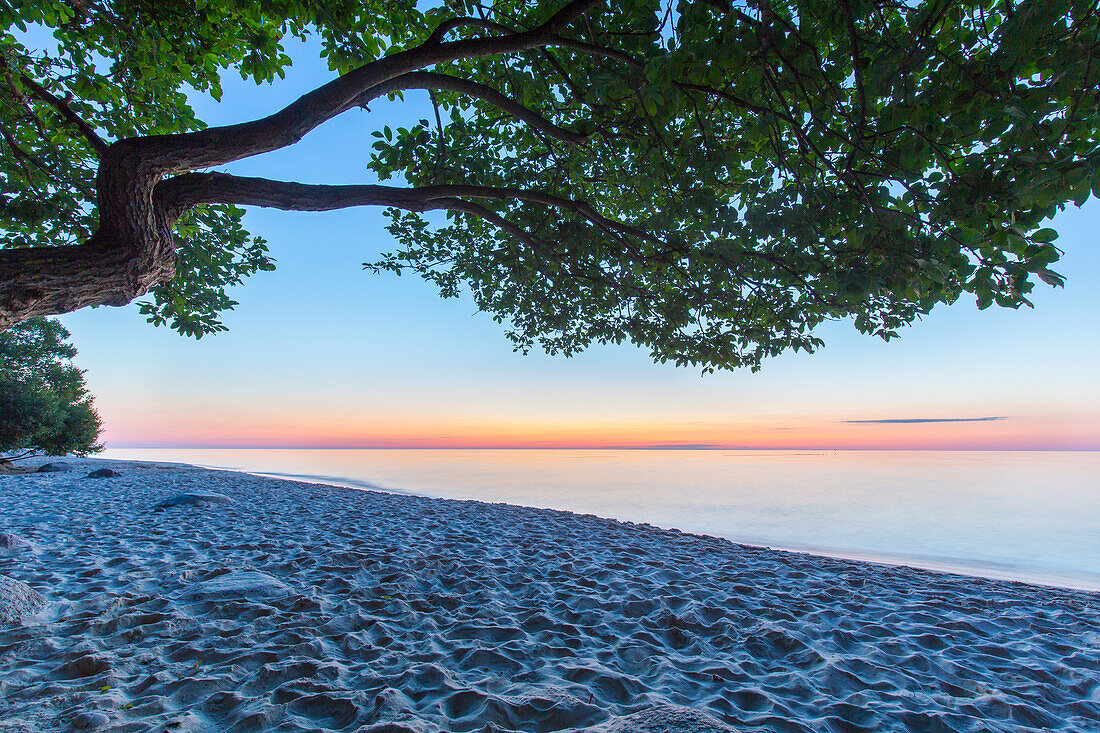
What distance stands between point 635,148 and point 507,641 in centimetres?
450

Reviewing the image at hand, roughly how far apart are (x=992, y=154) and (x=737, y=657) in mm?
3564

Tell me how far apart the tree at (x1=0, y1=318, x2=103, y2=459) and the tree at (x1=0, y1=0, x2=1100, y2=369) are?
20.6 meters

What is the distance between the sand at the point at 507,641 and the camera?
227 cm

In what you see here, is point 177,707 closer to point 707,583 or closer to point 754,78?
point 707,583

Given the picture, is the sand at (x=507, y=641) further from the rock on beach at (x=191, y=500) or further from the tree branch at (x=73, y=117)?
the tree branch at (x=73, y=117)

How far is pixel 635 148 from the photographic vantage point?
4641mm

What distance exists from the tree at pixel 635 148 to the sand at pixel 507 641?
91.6 inches

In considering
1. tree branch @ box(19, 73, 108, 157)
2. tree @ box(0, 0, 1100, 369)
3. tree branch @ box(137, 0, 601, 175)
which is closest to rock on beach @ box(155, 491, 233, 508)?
tree @ box(0, 0, 1100, 369)

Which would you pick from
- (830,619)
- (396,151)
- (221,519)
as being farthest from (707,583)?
(221,519)

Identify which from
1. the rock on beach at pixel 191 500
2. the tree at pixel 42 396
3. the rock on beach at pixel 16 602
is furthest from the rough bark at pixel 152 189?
the tree at pixel 42 396

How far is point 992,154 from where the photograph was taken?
2836 mm

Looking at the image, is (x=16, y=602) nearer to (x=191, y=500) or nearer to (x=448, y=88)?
(x=448, y=88)

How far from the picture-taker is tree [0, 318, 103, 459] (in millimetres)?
20547

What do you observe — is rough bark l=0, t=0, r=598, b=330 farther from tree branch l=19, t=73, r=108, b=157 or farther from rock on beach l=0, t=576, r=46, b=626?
rock on beach l=0, t=576, r=46, b=626
